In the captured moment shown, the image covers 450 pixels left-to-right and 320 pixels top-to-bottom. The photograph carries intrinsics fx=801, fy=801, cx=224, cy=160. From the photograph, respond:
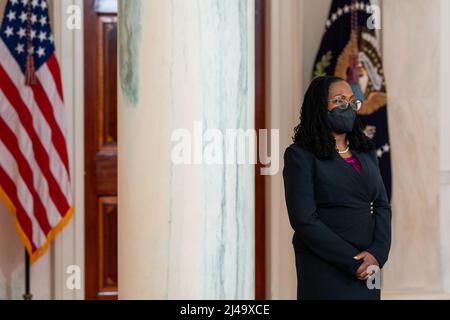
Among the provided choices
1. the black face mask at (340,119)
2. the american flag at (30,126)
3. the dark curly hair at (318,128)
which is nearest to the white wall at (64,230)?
the american flag at (30,126)

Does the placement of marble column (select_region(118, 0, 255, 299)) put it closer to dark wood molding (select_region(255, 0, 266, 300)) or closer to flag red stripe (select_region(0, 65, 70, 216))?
flag red stripe (select_region(0, 65, 70, 216))

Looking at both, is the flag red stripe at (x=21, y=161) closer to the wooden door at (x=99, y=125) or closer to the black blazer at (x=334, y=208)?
the wooden door at (x=99, y=125)

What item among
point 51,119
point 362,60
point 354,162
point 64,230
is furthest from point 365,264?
point 64,230

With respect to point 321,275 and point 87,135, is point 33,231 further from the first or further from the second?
point 321,275

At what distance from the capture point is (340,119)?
2.93 m

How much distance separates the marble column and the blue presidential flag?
2596 millimetres

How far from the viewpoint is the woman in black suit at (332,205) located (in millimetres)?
2854

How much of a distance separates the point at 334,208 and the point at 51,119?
2235 millimetres

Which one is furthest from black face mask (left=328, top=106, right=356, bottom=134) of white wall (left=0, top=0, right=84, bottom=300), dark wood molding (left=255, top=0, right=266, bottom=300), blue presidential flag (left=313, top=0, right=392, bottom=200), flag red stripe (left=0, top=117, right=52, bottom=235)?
white wall (left=0, top=0, right=84, bottom=300)

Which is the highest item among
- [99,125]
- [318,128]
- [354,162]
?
[99,125]

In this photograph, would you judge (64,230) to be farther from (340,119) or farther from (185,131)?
(185,131)

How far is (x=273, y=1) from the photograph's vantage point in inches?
195

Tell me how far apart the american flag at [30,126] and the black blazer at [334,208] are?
2.08m
